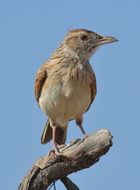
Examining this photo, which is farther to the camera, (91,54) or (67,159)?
(91,54)

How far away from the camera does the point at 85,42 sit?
27.8 ft

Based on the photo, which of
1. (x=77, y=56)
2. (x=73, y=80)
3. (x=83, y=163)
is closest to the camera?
(x=83, y=163)

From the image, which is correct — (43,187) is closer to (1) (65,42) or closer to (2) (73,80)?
(2) (73,80)

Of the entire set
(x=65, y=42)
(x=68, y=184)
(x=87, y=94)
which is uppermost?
(x=65, y=42)

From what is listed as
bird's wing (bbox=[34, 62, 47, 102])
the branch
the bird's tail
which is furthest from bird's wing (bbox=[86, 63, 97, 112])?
the branch

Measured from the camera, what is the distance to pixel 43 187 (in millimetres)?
6625

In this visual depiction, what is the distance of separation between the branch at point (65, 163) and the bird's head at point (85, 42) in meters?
2.17

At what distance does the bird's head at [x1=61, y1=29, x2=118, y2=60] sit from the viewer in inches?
329

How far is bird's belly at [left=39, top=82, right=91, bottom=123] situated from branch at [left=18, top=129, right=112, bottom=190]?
3.70 ft

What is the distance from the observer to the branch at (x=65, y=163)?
614 cm

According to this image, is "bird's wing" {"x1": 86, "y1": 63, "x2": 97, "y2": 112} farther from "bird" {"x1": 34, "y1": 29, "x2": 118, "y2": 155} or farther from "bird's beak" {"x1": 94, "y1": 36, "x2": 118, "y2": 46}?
"bird's beak" {"x1": 94, "y1": 36, "x2": 118, "y2": 46}

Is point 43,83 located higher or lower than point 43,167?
higher

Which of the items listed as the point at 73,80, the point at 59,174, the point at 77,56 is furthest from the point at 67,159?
the point at 77,56

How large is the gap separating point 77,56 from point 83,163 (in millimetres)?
2491
